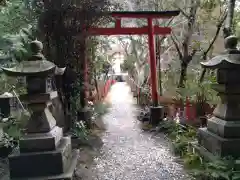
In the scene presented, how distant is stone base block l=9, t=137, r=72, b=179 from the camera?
331 cm

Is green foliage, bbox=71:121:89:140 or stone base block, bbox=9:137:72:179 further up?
stone base block, bbox=9:137:72:179

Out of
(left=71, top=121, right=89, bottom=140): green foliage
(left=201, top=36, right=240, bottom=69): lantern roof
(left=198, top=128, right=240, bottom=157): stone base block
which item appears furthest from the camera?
(left=71, top=121, right=89, bottom=140): green foliage

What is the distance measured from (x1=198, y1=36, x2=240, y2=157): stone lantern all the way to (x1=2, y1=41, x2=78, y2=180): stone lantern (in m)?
2.32

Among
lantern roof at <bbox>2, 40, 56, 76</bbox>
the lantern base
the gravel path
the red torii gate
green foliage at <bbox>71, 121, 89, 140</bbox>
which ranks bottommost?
the gravel path

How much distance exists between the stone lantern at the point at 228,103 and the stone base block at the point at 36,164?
241cm

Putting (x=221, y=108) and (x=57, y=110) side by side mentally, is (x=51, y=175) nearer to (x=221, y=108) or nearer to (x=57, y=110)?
(x=57, y=110)

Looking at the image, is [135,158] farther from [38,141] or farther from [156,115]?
[156,115]

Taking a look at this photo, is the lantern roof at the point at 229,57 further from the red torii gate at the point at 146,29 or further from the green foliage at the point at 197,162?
the red torii gate at the point at 146,29

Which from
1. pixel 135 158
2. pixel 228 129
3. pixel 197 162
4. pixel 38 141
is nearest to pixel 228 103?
pixel 228 129

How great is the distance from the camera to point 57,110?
5.48m

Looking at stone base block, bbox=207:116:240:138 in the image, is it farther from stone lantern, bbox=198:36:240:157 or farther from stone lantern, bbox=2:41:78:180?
stone lantern, bbox=2:41:78:180

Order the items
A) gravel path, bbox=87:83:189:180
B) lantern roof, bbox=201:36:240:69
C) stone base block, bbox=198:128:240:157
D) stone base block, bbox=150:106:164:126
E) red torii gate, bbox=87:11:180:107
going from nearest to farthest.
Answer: lantern roof, bbox=201:36:240:69 → stone base block, bbox=198:128:240:157 → gravel path, bbox=87:83:189:180 → red torii gate, bbox=87:11:180:107 → stone base block, bbox=150:106:164:126

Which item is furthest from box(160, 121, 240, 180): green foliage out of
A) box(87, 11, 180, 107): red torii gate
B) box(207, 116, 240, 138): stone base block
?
box(87, 11, 180, 107): red torii gate

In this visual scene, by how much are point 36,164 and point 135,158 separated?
82.4 inches
